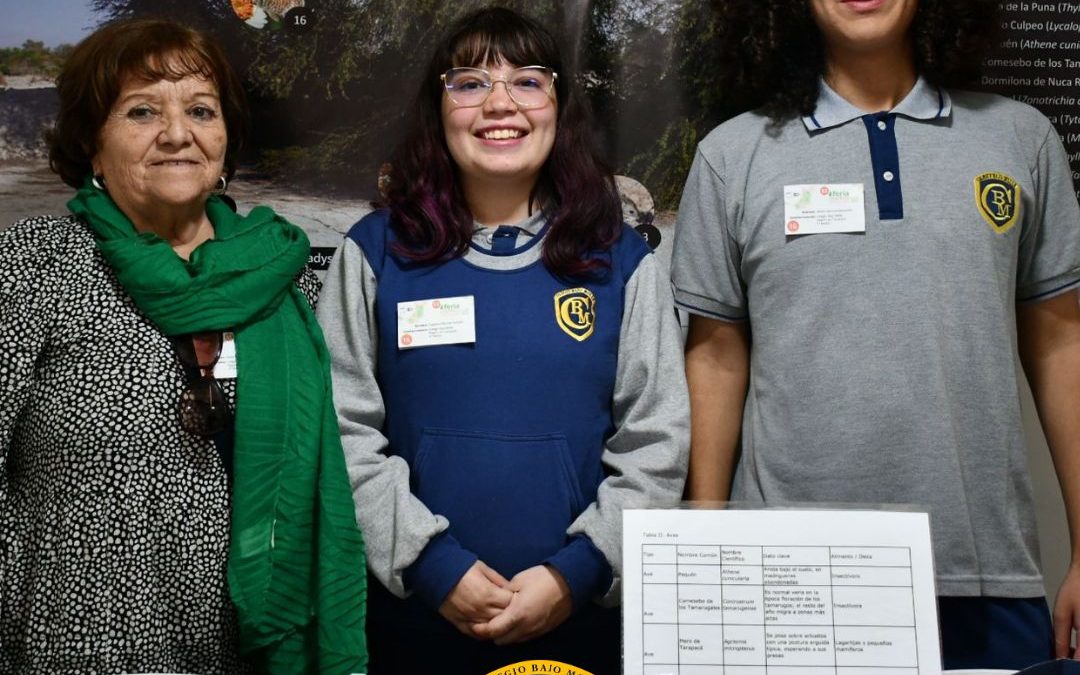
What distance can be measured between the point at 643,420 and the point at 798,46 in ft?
2.84

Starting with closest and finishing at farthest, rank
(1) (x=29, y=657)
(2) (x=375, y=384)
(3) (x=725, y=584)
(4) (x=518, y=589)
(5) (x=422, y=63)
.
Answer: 1. (3) (x=725, y=584)
2. (1) (x=29, y=657)
3. (4) (x=518, y=589)
4. (2) (x=375, y=384)
5. (5) (x=422, y=63)

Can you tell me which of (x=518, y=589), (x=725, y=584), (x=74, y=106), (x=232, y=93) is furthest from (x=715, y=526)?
(x=74, y=106)

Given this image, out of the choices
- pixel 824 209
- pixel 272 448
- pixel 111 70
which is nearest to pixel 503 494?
pixel 272 448

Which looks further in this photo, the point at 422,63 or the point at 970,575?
the point at 422,63

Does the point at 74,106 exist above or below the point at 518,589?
above

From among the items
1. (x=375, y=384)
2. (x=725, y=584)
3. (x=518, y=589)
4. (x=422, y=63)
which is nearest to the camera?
(x=725, y=584)

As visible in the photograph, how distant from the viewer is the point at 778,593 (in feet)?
4.41

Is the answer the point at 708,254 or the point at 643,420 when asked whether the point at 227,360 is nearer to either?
the point at 643,420

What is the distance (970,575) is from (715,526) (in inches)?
27.7

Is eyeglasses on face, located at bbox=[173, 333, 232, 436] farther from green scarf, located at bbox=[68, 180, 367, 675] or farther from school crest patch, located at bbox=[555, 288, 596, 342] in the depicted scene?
school crest patch, located at bbox=[555, 288, 596, 342]

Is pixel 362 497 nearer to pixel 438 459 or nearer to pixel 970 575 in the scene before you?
pixel 438 459

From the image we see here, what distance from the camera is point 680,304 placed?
77.6 inches

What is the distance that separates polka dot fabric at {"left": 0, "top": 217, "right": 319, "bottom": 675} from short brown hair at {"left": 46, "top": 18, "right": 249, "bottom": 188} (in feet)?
0.75

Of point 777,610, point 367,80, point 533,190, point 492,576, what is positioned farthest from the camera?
point 367,80
